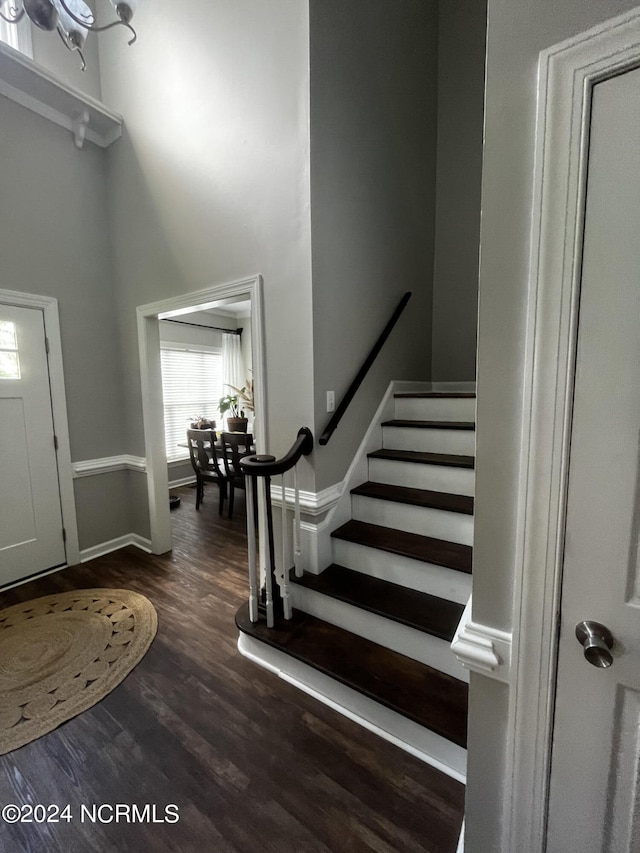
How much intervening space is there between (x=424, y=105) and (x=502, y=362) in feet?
11.3

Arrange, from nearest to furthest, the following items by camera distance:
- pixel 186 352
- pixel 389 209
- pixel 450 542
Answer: pixel 450 542 < pixel 389 209 < pixel 186 352

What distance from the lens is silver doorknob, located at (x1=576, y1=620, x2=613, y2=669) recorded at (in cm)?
66

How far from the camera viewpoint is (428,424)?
2.33m

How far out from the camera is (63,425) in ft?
9.32

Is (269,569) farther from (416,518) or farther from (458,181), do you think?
(458,181)

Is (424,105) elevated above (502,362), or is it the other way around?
(424,105)

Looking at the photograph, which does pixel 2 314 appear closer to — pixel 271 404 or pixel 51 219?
pixel 51 219

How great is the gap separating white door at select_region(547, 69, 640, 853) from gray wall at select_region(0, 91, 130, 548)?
3.41 metres

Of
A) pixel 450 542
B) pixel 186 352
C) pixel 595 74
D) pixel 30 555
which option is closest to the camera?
pixel 595 74

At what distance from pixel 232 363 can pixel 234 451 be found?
2.61 meters

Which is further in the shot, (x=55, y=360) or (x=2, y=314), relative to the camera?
(x=55, y=360)

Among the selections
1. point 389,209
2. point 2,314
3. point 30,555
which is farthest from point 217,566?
point 389,209

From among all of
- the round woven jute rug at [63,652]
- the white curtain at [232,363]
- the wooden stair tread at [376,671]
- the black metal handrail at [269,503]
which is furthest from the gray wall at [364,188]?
the white curtain at [232,363]

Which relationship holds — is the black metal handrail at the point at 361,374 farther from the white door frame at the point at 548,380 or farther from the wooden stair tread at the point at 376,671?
the white door frame at the point at 548,380
